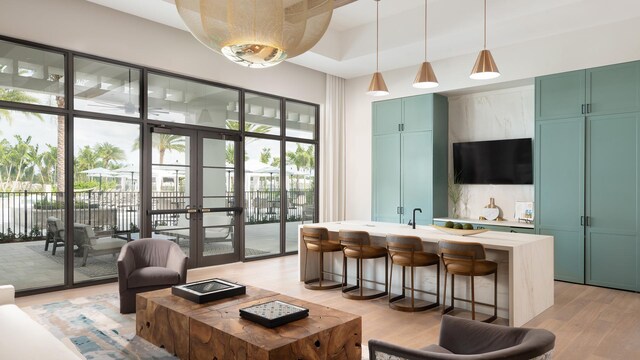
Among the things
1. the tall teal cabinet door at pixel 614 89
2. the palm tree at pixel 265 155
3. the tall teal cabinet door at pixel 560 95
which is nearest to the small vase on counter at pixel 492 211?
the tall teal cabinet door at pixel 560 95

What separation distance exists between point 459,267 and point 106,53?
A: 16.8 feet

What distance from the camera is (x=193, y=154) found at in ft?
22.4

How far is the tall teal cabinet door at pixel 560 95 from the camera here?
594cm

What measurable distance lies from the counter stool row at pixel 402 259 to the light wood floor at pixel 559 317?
0.66 ft

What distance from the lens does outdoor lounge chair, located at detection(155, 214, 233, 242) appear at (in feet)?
21.6

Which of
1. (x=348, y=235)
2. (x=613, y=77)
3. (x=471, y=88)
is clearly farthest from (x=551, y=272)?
(x=471, y=88)

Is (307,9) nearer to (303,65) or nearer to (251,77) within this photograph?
(251,77)

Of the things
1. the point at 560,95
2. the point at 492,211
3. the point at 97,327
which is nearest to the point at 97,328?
the point at 97,327

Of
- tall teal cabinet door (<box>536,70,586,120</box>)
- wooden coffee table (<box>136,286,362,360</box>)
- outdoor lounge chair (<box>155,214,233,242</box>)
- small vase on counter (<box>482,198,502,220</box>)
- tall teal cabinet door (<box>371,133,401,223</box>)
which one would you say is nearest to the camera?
wooden coffee table (<box>136,286,362,360</box>)

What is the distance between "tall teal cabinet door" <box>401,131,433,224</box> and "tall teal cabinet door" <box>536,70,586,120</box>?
183 centimetres

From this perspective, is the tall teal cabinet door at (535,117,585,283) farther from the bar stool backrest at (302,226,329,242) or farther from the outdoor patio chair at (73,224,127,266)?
the outdoor patio chair at (73,224,127,266)

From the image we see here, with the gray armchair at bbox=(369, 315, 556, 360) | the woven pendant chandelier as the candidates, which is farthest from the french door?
the gray armchair at bbox=(369, 315, 556, 360)

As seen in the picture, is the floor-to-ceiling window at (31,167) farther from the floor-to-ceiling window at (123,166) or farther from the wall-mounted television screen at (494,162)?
the wall-mounted television screen at (494,162)

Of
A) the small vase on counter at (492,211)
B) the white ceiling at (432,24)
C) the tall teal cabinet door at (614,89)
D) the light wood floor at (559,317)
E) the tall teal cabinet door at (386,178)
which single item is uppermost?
the white ceiling at (432,24)
